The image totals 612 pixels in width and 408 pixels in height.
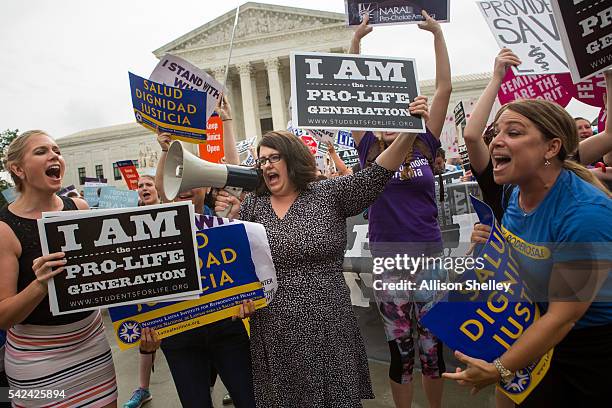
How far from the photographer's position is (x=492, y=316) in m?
1.42

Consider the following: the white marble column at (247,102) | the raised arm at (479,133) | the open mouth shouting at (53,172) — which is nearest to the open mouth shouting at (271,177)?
the raised arm at (479,133)

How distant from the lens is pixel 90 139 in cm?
5053

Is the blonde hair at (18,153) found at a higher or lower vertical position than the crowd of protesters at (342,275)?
higher

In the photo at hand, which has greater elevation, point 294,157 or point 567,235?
point 294,157

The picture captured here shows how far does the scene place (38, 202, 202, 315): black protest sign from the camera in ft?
5.55

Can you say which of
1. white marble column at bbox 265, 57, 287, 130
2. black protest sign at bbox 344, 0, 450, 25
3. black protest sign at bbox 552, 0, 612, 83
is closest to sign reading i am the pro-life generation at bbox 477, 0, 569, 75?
black protest sign at bbox 552, 0, 612, 83

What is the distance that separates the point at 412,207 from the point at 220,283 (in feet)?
4.06

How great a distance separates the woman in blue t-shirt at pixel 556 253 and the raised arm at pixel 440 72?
0.69 m

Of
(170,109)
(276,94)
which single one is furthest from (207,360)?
(276,94)

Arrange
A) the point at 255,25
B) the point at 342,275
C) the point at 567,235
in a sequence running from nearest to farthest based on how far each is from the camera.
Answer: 1. the point at 567,235
2. the point at 342,275
3. the point at 255,25

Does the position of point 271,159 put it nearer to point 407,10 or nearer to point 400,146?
point 400,146

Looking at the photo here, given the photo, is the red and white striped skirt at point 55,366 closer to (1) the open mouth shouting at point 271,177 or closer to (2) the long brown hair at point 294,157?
(1) the open mouth shouting at point 271,177

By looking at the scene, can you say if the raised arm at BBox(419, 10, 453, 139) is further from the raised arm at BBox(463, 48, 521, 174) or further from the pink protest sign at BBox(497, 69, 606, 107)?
the pink protest sign at BBox(497, 69, 606, 107)

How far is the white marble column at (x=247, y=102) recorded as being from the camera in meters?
40.9
